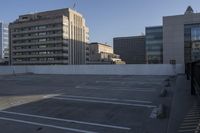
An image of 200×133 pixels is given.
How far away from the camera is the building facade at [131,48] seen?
150 m

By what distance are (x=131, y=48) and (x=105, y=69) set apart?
330 ft

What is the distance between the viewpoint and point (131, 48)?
500ft

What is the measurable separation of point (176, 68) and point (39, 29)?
67.7m

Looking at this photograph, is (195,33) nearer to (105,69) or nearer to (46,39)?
(105,69)

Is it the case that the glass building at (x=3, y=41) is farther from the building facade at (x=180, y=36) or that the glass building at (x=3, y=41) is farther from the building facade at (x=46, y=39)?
the building facade at (x=180, y=36)

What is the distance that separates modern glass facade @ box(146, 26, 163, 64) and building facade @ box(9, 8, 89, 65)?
3071 centimetres

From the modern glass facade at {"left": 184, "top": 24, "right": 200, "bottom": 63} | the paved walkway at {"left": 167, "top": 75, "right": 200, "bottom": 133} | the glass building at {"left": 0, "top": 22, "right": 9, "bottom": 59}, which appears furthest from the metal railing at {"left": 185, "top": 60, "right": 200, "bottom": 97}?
the glass building at {"left": 0, "top": 22, "right": 9, "bottom": 59}

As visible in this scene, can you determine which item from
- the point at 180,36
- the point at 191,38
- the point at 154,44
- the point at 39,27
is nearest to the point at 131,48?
the point at 154,44

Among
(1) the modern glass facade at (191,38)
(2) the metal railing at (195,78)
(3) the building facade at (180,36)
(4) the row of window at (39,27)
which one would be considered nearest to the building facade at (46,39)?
(4) the row of window at (39,27)

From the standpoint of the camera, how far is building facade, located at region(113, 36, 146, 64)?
149500 millimetres

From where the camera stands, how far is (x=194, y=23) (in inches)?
3189

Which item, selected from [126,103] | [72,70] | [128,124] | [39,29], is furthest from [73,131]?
[39,29]

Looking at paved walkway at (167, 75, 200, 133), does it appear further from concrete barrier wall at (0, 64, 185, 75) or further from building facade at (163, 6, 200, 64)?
building facade at (163, 6, 200, 64)

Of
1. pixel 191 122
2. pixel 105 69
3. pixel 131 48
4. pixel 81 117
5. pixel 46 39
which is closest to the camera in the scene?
pixel 191 122
